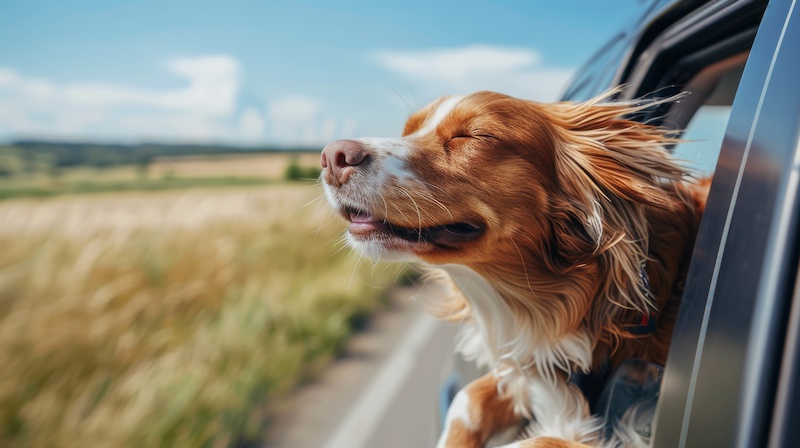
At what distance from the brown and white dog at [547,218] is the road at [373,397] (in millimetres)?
1370

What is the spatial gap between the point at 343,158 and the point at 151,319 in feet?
9.70

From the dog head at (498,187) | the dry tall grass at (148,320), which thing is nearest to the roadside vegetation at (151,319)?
the dry tall grass at (148,320)

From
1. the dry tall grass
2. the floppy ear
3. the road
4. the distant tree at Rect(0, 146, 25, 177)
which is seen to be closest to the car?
the floppy ear

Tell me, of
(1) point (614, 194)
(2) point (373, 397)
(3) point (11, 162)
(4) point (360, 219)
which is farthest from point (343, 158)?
(3) point (11, 162)

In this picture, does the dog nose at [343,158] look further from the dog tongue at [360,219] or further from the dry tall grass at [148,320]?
the dry tall grass at [148,320]

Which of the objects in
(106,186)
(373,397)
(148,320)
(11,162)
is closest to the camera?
(148,320)

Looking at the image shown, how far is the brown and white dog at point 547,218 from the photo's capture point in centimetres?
167

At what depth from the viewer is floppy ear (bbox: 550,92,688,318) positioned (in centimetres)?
163

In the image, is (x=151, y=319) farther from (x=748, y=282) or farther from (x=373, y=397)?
(x=748, y=282)

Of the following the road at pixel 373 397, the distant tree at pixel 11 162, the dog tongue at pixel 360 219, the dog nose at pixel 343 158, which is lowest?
the road at pixel 373 397

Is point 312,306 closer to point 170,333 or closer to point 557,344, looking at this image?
point 170,333

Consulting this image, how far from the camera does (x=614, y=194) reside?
1691mm

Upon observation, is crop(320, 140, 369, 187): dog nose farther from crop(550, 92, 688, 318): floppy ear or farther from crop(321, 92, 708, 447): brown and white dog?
crop(550, 92, 688, 318): floppy ear

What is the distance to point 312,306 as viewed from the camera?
6031 mm
